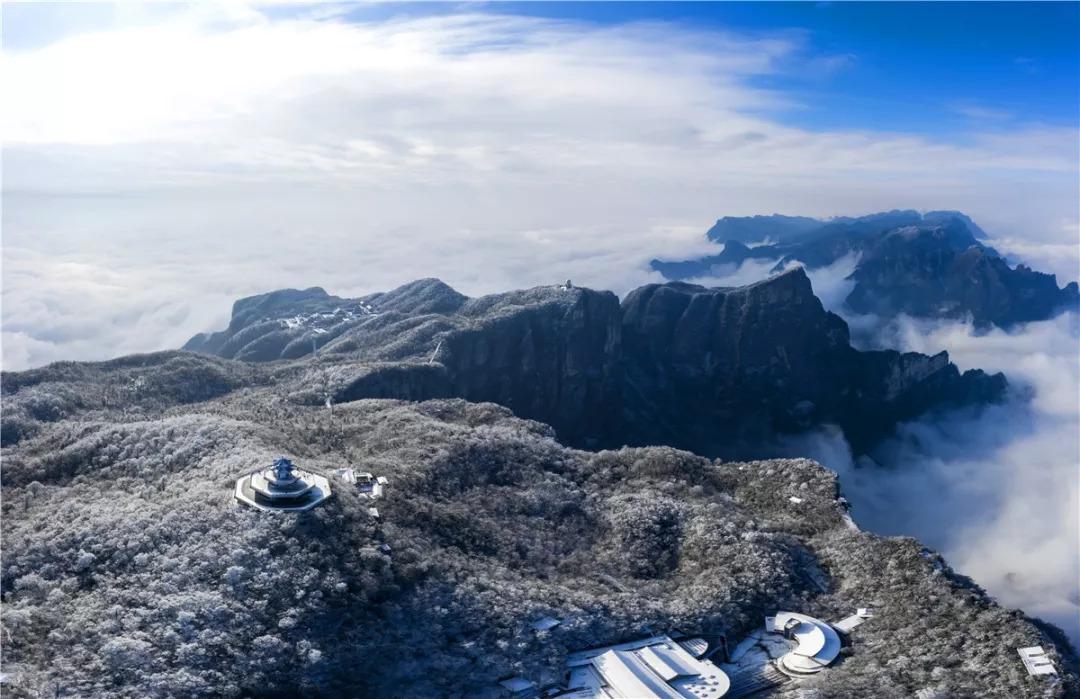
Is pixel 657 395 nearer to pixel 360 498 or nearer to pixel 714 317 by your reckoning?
pixel 714 317

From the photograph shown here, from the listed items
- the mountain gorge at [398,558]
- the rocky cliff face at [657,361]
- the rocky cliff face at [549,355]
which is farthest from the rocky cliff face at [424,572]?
the rocky cliff face at [549,355]

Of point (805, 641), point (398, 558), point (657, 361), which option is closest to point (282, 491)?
point (398, 558)

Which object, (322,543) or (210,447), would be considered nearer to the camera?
(322,543)

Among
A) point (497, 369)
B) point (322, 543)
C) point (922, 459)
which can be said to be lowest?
point (922, 459)

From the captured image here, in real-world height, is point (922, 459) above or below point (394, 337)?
below

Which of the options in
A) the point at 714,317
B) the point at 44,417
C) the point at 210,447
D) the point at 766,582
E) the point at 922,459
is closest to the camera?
the point at 766,582

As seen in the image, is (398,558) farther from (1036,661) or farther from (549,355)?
(549,355)

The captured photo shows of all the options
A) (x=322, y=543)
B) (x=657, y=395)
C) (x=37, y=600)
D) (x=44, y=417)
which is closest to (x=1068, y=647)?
(x=322, y=543)

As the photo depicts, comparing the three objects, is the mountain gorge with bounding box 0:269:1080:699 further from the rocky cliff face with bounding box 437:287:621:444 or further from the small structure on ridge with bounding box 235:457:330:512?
the rocky cliff face with bounding box 437:287:621:444
